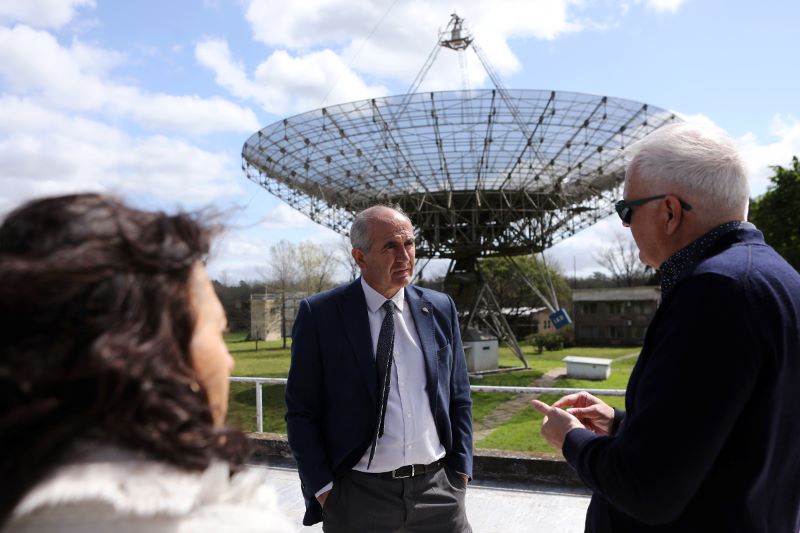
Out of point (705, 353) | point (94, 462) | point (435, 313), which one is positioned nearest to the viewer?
point (94, 462)

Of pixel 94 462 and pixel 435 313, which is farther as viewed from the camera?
pixel 435 313

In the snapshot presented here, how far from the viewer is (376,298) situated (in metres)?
3.71

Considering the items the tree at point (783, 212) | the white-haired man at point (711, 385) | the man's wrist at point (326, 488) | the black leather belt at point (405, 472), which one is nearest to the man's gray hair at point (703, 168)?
the white-haired man at point (711, 385)

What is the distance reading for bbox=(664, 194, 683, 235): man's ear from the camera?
2.10m

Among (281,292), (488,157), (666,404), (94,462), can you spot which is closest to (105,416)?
(94,462)

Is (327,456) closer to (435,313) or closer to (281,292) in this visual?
(435,313)

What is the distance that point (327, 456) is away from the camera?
340cm

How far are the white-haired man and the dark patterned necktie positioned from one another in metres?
1.43

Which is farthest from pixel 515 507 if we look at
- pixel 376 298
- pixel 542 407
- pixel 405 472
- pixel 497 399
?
pixel 497 399

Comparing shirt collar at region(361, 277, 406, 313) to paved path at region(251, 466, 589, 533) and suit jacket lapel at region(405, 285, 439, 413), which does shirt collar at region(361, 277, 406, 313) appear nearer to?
suit jacket lapel at region(405, 285, 439, 413)

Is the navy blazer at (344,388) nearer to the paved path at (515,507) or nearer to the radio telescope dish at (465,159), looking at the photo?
the paved path at (515,507)

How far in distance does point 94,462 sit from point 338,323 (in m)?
2.58

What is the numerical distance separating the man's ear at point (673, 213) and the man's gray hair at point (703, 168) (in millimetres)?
27

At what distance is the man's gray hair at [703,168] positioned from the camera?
205 centimetres
